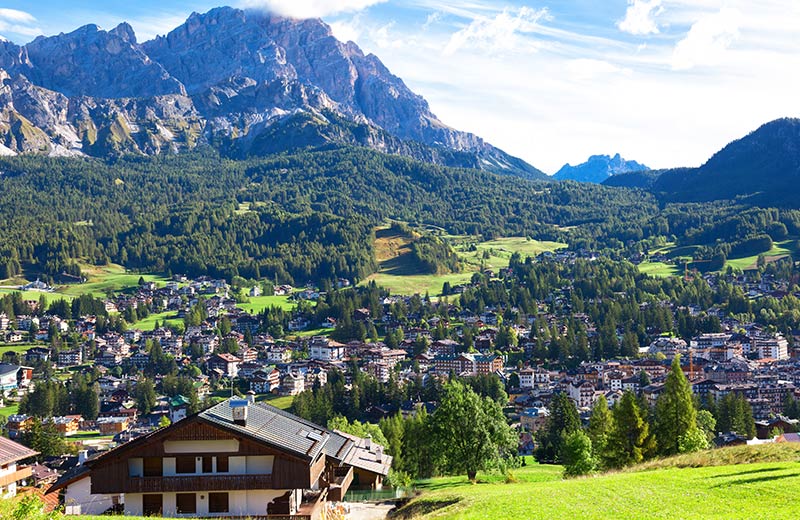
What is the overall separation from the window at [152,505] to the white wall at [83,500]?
137 inches

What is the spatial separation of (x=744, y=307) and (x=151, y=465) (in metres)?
188

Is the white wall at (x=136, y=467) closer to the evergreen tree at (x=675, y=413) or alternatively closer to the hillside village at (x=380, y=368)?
the evergreen tree at (x=675, y=413)

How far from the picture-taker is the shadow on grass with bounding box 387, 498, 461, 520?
31.2m

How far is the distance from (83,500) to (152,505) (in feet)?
36.7

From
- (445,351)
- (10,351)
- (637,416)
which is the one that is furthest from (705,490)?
(10,351)

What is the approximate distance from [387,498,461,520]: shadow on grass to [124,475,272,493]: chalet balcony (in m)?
5.87

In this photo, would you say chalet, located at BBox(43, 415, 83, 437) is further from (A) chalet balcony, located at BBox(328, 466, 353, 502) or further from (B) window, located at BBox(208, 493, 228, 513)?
(B) window, located at BBox(208, 493, 228, 513)

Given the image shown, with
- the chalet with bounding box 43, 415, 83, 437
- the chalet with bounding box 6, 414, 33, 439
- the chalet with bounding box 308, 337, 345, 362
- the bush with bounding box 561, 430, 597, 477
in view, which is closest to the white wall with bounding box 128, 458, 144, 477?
the bush with bounding box 561, 430, 597, 477

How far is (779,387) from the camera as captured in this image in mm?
130500

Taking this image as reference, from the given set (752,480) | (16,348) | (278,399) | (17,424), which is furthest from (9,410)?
(752,480)

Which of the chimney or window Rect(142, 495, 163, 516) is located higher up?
the chimney

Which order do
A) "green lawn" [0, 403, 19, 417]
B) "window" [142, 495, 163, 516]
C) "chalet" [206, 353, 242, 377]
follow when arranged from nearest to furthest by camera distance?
"window" [142, 495, 163, 516] < "green lawn" [0, 403, 19, 417] < "chalet" [206, 353, 242, 377]

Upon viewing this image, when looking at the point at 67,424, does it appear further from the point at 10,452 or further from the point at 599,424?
the point at 10,452

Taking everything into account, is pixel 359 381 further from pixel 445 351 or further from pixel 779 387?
pixel 779 387
